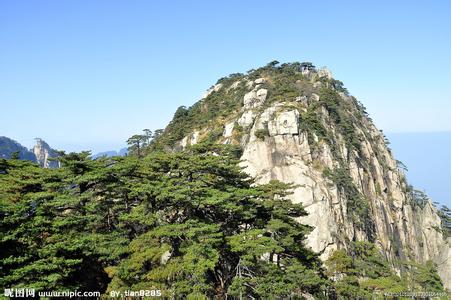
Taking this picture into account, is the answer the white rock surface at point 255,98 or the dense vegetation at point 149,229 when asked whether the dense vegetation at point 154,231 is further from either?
the white rock surface at point 255,98

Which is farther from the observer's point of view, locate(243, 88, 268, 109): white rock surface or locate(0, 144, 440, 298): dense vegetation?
locate(243, 88, 268, 109): white rock surface

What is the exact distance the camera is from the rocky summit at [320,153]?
4416cm

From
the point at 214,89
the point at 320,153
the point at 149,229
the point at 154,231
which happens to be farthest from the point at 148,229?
the point at 214,89

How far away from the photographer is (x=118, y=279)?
16.8 metres

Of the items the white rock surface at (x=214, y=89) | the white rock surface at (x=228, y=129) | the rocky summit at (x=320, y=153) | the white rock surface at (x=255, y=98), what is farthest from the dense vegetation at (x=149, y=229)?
the white rock surface at (x=214, y=89)

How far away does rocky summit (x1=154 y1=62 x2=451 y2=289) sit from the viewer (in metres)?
44.2

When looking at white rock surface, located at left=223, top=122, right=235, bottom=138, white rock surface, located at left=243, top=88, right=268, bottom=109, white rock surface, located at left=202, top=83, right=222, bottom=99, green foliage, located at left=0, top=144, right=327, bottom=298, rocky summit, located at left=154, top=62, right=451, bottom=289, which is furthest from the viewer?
white rock surface, located at left=202, top=83, right=222, bottom=99

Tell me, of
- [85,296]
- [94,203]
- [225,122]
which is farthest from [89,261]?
[225,122]

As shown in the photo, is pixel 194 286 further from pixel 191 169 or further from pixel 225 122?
pixel 225 122

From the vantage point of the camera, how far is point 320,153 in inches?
1897

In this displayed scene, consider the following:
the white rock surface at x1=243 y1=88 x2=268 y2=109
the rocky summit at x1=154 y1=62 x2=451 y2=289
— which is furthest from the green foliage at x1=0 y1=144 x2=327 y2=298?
the white rock surface at x1=243 y1=88 x2=268 y2=109

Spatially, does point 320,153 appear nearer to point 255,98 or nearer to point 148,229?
point 255,98

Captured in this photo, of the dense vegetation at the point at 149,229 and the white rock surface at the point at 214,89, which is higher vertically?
the white rock surface at the point at 214,89

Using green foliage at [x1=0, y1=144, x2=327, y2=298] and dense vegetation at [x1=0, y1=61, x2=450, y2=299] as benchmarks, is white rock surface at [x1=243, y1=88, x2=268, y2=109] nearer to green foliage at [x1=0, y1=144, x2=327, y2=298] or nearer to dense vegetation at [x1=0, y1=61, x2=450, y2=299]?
dense vegetation at [x1=0, y1=61, x2=450, y2=299]
